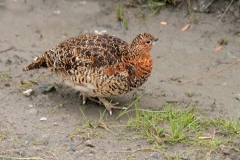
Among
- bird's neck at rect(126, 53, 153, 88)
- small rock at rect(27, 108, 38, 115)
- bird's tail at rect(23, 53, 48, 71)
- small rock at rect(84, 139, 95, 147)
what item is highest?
bird's neck at rect(126, 53, 153, 88)

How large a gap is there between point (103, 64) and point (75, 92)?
1.02m

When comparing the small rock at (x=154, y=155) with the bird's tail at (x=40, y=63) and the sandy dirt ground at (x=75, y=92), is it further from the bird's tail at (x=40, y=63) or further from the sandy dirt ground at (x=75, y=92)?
the bird's tail at (x=40, y=63)

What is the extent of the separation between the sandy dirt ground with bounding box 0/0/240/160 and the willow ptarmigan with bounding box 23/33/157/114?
0.40 meters

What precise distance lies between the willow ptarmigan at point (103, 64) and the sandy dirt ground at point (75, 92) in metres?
0.40

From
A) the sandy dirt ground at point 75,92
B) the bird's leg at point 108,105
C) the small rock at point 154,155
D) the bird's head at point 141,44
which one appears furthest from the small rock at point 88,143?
the bird's head at point 141,44

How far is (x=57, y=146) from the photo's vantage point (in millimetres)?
4816

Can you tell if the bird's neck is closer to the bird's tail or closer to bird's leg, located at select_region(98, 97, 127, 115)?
bird's leg, located at select_region(98, 97, 127, 115)

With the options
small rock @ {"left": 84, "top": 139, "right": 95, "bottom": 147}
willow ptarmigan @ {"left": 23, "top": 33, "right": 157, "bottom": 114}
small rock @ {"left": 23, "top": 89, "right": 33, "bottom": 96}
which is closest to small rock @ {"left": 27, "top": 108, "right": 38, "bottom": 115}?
small rock @ {"left": 23, "top": 89, "right": 33, "bottom": 96}

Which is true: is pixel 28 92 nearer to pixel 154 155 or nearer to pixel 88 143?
pixel 88 143

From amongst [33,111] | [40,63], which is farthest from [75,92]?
[33,111]

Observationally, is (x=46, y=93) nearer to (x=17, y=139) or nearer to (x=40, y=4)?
(x=17, y=139)

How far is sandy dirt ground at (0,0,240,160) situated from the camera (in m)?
4.88

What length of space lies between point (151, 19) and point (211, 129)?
9.22ft

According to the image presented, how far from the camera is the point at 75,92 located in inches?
242
